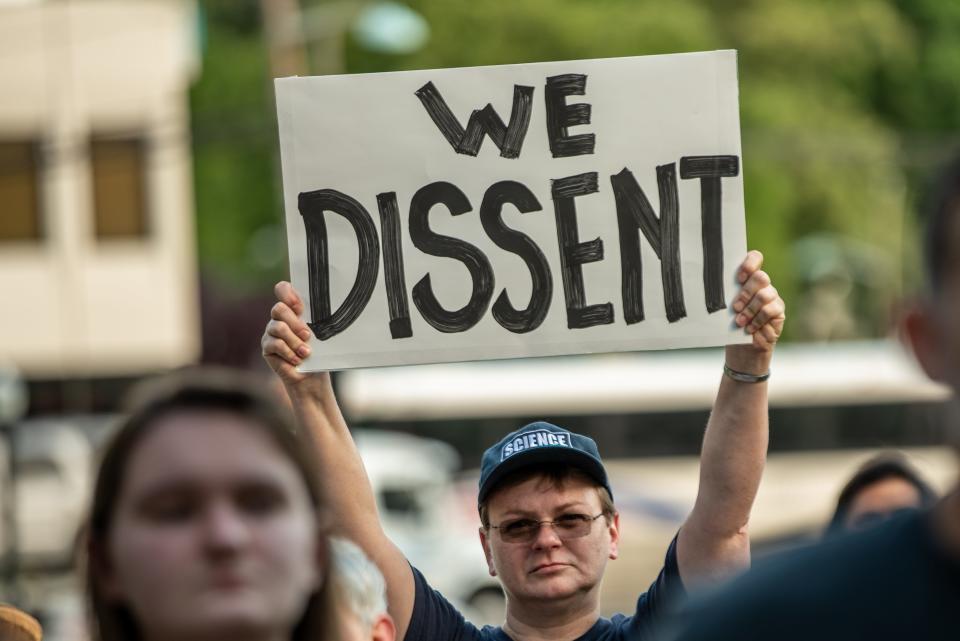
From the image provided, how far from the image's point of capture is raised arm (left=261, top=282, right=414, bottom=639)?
3381mm

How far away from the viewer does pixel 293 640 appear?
1896mm

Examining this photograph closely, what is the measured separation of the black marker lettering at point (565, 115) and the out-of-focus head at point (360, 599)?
4.18 feet

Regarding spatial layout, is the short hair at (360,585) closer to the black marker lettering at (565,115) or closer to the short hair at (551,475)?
the short hair at (551,475)

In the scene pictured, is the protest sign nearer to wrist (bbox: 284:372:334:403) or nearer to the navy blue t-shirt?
wrist (bbox: 284:372:334:403)

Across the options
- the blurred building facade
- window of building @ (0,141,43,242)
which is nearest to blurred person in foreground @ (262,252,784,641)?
the blurred building facade

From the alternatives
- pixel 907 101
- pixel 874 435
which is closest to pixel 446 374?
pixel 874 435

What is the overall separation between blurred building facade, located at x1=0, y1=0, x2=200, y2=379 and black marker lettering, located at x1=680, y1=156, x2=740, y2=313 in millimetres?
26572

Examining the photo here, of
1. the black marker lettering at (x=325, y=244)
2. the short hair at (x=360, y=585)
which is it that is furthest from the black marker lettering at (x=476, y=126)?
the short hair at (x=360, y=585)

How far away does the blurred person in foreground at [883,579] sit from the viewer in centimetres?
167

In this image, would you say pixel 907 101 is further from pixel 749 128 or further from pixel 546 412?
pixel 546 412

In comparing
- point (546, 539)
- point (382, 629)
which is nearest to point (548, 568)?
point (546, 539)

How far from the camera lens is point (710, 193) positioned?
366cm

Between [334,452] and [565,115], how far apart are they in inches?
34.4

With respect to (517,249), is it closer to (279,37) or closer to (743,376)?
(743,376)
